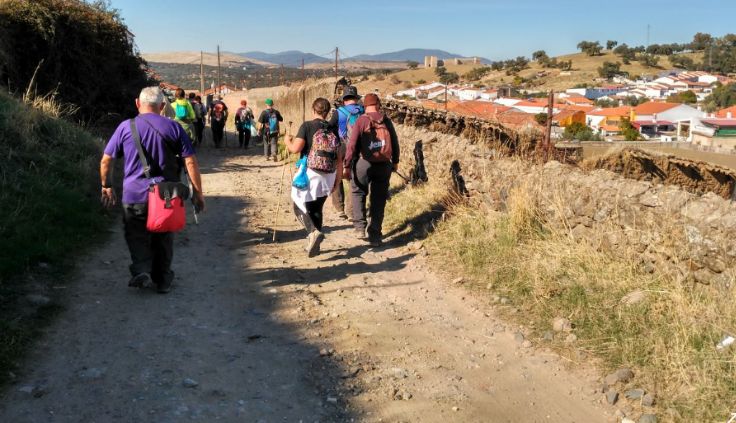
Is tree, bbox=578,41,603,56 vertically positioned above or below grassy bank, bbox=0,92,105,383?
above

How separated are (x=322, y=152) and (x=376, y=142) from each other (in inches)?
33.5

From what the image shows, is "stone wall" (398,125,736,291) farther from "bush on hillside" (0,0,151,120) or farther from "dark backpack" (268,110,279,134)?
"bush on hillside" (0,0,151,120)

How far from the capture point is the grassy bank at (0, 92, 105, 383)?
4.73 meters

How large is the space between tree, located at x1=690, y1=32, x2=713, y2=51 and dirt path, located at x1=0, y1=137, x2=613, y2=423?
177m

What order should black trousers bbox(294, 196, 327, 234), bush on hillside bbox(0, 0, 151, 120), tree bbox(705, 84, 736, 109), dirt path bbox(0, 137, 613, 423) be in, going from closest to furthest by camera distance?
1. dirt path bbox(0, 137, 613, 423)
2. black trousers bbox(294, 196, 327, 234)
3. bush on hillside bbox(0, 0, 151, 120)
4. tree bbox(705, 84, 736, 109)

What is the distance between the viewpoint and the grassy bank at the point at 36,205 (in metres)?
4.73

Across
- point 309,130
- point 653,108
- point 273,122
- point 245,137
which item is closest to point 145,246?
point 309,130

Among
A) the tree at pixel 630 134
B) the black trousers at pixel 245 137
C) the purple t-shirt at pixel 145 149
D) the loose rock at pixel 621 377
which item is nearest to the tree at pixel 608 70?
the tree at pixel 630 134

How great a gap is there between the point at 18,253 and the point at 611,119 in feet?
196

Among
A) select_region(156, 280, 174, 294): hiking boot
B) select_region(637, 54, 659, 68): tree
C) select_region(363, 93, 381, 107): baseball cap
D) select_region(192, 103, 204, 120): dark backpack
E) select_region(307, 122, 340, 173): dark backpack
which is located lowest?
select_region(156, 280, 174, 294): hiking boot

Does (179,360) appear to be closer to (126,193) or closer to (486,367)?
(126,193)

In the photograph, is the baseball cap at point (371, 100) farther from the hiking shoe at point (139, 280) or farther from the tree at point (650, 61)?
the tree at point (650, 61)

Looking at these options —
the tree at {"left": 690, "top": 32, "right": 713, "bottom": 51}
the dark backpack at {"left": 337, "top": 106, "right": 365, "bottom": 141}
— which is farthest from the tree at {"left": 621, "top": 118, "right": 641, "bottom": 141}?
the tree at {"left": 690, "top": 32, "right": 713, "bottom": 51}

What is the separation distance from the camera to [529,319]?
517 cm
